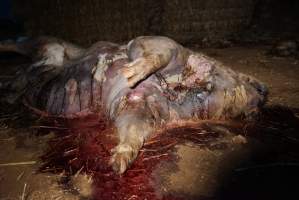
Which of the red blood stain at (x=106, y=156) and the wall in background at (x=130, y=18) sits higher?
the wall in background at (x=130, y=18)

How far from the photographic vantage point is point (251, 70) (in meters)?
5.12

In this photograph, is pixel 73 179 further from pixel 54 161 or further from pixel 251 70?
Result: pixel 251 70

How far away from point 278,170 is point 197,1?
486cm

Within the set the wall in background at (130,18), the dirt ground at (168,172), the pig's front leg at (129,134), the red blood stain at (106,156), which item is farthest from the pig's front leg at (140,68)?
the wall in background at (130,18)

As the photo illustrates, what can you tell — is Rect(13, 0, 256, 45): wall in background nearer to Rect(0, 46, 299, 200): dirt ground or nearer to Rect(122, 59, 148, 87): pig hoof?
Rect(0, 46, 299, 200): dirt ground

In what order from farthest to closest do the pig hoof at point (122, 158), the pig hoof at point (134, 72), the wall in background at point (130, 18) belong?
the wall in background at point (130, 18) < the pig hoof at point (134, 72) < the pig hoof at point (122, 158)

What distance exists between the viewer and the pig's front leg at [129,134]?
2576mm

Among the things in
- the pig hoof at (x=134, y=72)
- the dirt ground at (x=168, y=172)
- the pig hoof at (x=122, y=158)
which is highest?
the pig hoof at (x=134, y=72)

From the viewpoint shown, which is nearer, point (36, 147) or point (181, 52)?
point (36, 147)

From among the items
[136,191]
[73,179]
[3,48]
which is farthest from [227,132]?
[3,48]

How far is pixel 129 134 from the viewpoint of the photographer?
2.82 m

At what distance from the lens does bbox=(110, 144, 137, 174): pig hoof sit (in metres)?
2.54

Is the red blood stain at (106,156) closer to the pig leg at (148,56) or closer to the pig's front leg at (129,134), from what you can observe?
the pig's front leg at (129,134)

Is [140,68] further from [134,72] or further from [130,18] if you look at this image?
[130,18]
